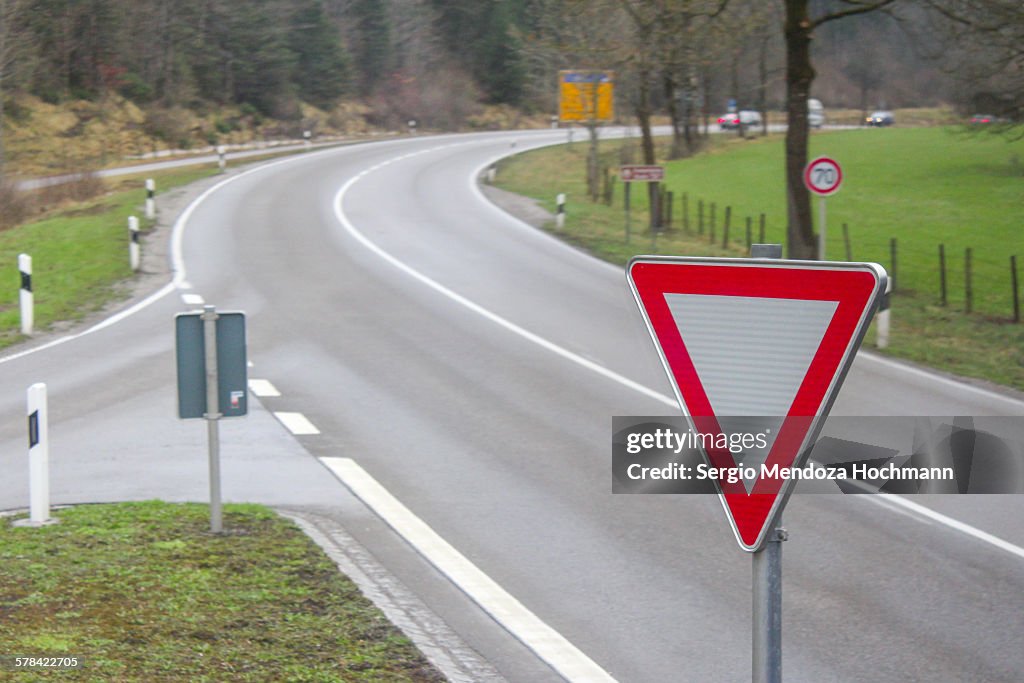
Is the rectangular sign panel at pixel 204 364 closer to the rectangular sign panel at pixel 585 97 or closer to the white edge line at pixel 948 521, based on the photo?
the white edge line at pixel 948 521

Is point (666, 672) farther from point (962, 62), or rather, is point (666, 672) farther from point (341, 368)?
point (962, 62)

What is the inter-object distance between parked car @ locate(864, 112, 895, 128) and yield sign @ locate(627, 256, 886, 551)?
87311mm

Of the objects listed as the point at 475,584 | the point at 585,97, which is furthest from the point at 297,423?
the point at 585,97

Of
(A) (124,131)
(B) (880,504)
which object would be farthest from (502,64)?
(B) (880,504)

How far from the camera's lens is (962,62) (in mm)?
23438

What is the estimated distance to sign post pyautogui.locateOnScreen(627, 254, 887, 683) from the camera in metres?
2.74

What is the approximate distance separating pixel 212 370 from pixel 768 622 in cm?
537

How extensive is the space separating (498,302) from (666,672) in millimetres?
13649

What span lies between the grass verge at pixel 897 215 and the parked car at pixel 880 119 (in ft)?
46.8

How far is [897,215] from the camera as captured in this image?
39844 millimetres

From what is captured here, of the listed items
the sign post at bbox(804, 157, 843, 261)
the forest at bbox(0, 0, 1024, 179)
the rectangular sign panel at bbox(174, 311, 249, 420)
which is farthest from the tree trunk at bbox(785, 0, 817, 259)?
the rectangular sign panel at bbox(174, 311, 249, 420)

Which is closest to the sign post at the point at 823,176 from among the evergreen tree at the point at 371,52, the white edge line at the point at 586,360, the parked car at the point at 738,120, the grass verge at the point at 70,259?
the white edge line at the point at 586,360

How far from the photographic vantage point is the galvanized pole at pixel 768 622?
2.75m

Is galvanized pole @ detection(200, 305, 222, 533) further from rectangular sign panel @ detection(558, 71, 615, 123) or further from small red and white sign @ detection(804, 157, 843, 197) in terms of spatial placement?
rectangular sign panel @ detection(558, 71, 615, 123)
